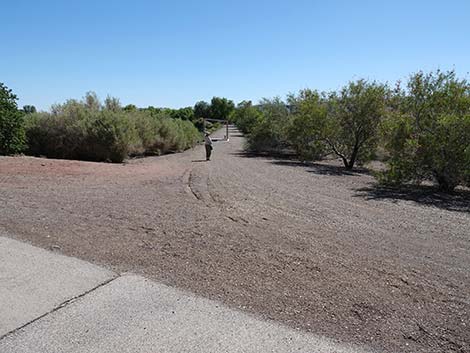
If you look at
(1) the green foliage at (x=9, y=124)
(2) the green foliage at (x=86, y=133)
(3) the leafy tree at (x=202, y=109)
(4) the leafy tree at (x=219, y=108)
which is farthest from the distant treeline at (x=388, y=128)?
(3) the leafy tree at (x=202, y=109)

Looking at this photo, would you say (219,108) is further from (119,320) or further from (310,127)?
(119,320)

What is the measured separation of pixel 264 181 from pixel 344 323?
10.0m

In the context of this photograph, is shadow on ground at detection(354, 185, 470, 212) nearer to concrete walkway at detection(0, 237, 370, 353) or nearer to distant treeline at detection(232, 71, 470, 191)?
distant treeline at detection(232, 71, 470, 191)

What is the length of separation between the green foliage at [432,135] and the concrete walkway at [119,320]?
11.1m

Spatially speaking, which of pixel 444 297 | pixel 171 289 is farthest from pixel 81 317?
pixel 444 297

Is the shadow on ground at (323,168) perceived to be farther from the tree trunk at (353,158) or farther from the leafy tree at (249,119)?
the leafy tree at (249,119)

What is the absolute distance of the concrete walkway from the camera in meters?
2.94

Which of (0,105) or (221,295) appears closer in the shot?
(221,295)

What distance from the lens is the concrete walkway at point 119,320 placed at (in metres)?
2.94

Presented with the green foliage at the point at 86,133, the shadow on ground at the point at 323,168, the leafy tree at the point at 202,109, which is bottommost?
the shadow on ground at the point at 323,168

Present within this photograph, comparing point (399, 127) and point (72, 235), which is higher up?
point (399, 127)

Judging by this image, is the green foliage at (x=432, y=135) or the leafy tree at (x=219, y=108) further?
the leafy tree at (x=219, y=108)

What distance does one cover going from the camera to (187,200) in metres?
8.79

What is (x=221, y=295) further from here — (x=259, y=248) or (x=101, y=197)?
(x=101, y=197)
